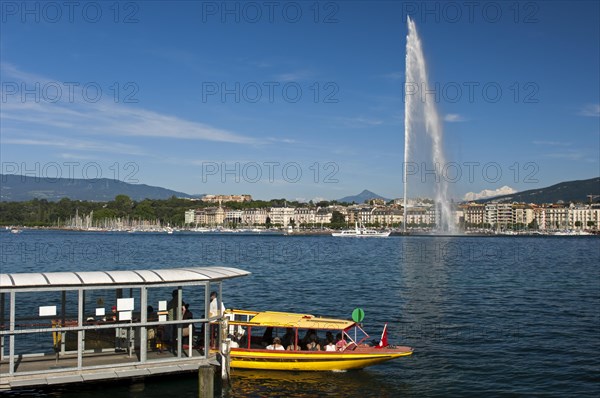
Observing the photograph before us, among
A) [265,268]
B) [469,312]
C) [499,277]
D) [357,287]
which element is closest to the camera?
[469,312]

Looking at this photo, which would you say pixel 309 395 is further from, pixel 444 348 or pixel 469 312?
pixel 469 312

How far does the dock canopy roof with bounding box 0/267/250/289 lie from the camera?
44.9ft

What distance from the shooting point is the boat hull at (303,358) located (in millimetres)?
18641

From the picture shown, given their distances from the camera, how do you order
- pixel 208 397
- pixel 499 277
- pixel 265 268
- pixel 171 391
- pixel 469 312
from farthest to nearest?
1. pixel 265 268
2. pixel 499 277
3. pixel 469 312
4. pixel 171 391
5. pixel 208 397

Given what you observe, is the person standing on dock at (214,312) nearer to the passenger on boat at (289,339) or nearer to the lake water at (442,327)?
the lake water at (442,327)

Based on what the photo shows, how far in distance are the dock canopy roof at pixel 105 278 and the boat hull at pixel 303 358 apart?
10.2 feet

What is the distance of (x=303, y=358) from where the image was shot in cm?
1870

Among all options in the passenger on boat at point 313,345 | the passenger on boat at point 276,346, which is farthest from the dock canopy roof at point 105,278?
the passenger on boat at point 313,345

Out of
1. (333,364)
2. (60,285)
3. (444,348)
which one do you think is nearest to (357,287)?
(444,348)

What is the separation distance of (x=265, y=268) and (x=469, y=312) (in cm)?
2831

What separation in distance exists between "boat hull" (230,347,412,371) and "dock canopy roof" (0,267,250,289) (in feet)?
10.2

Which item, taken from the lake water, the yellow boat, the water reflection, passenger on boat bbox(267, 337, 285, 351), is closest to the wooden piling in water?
the lake water

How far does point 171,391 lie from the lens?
1658cm

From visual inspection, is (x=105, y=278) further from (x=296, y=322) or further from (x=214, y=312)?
(x=296, y=322)
